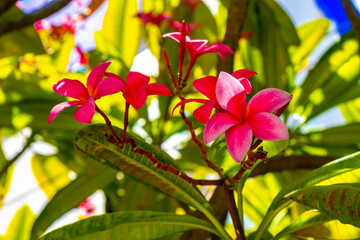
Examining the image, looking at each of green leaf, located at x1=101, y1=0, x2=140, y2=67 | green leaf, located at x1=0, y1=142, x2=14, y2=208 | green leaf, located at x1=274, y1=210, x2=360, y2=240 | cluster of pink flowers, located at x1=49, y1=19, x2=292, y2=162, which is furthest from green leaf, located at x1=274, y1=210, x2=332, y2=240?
green leaf, located at x1=0, y1=142, x2=14, y2=208

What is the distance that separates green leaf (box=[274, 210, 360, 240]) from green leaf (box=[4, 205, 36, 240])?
37.9 inches

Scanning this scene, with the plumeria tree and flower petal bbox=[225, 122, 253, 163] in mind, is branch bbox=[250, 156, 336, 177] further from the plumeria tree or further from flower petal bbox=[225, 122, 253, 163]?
flower petal bbox=[225, 122, 253, 163]

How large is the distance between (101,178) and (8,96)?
470mm

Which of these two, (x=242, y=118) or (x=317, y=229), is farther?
(x=317, y=229)

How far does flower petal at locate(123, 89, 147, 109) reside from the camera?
0.51 m

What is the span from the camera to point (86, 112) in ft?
1.55

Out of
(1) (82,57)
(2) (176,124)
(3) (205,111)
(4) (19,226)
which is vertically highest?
(3) (205,111)

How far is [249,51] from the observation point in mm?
1532

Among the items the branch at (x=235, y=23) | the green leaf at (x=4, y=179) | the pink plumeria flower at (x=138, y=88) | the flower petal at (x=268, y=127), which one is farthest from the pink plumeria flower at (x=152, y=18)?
the flower petal at (x=268, y=127)

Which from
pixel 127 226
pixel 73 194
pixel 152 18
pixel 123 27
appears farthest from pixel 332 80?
pixel 127 226

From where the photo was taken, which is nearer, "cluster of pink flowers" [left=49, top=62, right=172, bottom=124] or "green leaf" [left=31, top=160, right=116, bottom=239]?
"cluster of pink flowers" [left=49, top=62, right=172, bottom=124]

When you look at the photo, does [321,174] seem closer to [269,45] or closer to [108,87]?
[108,87]

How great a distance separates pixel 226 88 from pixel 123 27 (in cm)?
115

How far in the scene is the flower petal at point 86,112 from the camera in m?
0.47
